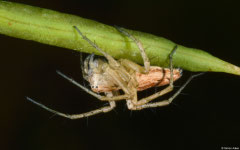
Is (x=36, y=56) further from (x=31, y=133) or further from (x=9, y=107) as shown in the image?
(x=31, y=133)

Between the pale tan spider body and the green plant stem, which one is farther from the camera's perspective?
the pale tan spider body

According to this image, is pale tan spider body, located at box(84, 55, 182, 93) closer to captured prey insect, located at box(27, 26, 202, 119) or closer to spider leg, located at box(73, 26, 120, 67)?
captured prey insect, located at box(27, 26, 202, 119)

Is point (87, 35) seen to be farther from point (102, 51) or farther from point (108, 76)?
point (108, 76)

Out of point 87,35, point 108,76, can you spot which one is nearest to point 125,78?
point 108,76

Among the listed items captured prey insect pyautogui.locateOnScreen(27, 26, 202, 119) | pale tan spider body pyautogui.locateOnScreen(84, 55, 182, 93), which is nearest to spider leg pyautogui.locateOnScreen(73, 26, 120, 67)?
captured prey insect pyautogui.locateOnScreen(27, 26, 202, 119)

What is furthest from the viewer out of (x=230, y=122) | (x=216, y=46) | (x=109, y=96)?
(x=230, y=122)

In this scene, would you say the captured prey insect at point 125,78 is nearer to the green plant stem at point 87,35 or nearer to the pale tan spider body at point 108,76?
the pale tan spider body at point 108,76

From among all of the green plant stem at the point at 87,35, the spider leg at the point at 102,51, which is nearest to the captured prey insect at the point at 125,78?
the spider leg at the point at 102,51

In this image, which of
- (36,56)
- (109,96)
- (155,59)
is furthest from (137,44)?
(36,56)
